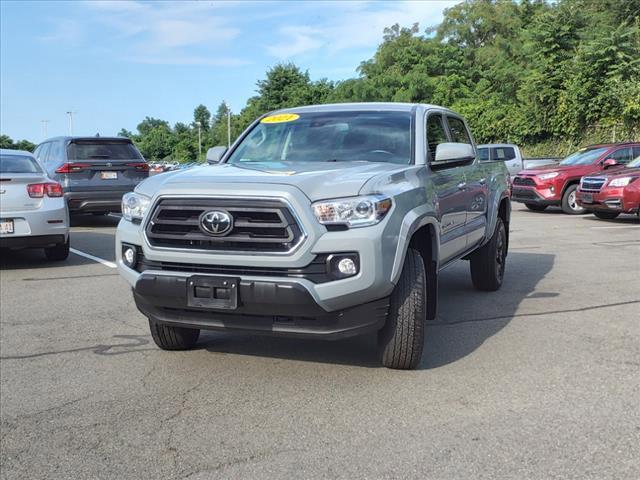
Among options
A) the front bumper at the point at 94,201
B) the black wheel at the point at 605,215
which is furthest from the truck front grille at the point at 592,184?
the front bumper at the point at 94,201

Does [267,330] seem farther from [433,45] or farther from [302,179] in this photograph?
[433,45]

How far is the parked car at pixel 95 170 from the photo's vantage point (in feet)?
44.6

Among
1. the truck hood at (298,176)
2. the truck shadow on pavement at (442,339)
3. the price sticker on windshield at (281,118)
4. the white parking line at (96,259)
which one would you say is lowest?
the truck shadow on pavement at (442,339)

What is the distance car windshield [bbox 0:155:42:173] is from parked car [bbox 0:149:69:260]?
0.04 ft

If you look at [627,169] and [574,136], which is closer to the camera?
[627,169]

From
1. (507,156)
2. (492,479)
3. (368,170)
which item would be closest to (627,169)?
(507,156)

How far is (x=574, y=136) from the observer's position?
29.0m

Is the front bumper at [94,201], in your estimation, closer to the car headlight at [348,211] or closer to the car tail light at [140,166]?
the car tail light at [140,166]

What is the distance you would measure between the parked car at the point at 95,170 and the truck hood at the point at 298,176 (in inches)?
372

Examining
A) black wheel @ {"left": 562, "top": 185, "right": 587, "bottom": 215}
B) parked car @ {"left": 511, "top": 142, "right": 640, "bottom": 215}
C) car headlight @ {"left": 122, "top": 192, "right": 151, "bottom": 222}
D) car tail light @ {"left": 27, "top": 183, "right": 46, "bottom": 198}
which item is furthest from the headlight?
car headlight @ {"left": 122, "top": 192, "right": 151, "bottom": 222}

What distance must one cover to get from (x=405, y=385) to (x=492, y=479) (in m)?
1.26

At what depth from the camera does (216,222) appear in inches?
161

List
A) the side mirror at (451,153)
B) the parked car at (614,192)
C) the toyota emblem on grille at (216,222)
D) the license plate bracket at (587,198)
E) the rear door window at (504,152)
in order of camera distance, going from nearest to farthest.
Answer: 1. the toyota emblem on grille at (216,222)
2. the side mirror at (451,153)
3. the parked car at (614,192)
4. the license plate bracket at (587,198)
5. the rear door window at (504,152)

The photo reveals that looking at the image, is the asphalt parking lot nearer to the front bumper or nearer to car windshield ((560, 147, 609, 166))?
the front bumper
